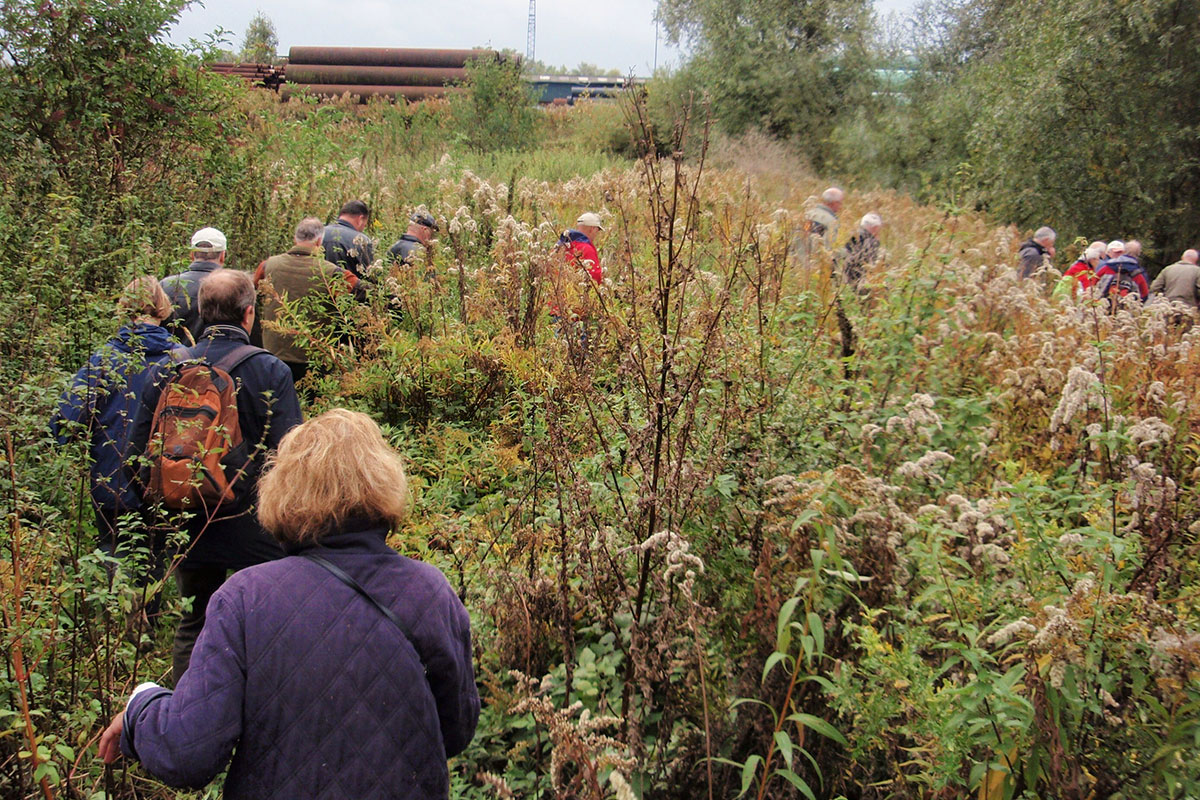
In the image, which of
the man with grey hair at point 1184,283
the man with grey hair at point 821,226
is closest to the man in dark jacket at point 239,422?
the man with grey hair at point 821,226

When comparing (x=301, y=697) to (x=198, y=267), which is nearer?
(x=301, y=697)

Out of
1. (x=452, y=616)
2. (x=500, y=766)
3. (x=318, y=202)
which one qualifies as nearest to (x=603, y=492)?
(x=500, y=766)

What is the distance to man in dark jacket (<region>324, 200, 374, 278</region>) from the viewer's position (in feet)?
23.0

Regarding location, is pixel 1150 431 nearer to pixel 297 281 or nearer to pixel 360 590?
pixel 360 590

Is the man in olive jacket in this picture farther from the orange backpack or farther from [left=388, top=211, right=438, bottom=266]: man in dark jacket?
the orange backpack

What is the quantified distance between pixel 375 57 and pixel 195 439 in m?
31.2

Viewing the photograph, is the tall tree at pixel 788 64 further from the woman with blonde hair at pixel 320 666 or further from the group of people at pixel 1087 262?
the woman with blonde hair at pixel 320 666

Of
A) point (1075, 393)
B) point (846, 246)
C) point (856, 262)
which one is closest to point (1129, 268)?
point (846, 246)

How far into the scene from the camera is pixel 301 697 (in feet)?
6.70

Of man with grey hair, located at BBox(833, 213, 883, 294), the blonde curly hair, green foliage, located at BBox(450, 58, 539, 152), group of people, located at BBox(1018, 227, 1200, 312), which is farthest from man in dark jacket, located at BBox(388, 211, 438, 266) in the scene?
green foliage, located at BBox(450, 58, 539, 152)

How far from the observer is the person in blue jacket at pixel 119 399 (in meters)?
3.41

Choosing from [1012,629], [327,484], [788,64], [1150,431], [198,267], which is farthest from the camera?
[788,64]

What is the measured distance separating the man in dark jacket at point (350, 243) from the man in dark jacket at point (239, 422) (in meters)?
2.67

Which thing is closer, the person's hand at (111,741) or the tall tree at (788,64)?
the person's hand at (111,741)
